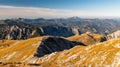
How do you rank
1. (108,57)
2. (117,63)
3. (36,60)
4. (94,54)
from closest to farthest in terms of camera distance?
(117,63) → (108,57) → (94,54) → (36,60)

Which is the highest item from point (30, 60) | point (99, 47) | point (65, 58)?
point (99, 47)

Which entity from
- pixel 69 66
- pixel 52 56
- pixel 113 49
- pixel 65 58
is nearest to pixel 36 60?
pixel 52 56

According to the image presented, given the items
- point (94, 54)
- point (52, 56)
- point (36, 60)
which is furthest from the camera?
point (36, 60)

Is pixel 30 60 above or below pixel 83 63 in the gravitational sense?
below

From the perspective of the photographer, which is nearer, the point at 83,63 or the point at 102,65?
the point at 102,65

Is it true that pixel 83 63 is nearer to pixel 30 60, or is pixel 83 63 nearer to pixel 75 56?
pixel 75 56

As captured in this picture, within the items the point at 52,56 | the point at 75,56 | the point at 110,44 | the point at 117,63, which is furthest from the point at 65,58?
the point at 117,63
